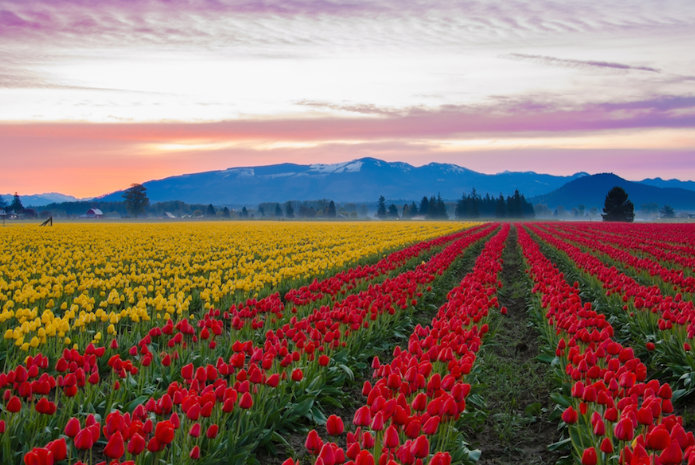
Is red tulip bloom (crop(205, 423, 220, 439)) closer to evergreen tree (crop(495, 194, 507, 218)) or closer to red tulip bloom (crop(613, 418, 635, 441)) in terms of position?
red tulip bloom (crop(613, 418, 635, 441))

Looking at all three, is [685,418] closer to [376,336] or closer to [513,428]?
[513,428]

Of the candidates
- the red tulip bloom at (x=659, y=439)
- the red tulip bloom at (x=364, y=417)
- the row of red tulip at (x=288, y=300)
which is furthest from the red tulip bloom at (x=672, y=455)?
the row of red tulip at (x=288, y=300)

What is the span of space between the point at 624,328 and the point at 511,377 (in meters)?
3.91

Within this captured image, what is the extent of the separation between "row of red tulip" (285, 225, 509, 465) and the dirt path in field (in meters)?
0.86

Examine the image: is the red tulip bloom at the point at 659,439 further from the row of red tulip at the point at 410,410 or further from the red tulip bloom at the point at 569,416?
the row of red tulip at the point at 410,410

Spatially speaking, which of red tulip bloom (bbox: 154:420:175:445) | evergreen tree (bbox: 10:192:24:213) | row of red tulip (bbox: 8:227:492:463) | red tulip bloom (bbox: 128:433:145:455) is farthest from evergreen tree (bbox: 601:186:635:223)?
evergreen tree (bbox: 10:192:24:213)

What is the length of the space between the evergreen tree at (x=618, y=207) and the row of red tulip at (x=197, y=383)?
10508cm

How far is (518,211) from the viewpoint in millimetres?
156500

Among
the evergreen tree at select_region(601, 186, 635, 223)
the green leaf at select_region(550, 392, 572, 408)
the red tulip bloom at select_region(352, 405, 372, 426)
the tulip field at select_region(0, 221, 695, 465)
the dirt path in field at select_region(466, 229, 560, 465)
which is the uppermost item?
the evergreen tree at select_region(601, 186, 635, 223)

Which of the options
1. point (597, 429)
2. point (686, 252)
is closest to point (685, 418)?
point (597, 429)

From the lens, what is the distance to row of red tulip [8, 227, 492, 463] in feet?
13.9

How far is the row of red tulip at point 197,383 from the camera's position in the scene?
166 inches

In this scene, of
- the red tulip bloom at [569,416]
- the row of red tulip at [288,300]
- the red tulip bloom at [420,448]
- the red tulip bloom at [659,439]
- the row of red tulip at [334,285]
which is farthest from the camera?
the row of red tulip at [334,285]

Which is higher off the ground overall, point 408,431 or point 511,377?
point 408,431
